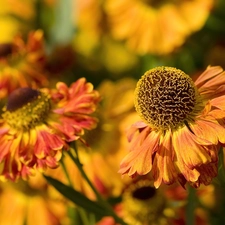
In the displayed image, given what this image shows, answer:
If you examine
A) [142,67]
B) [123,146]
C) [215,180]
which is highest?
[215,180]

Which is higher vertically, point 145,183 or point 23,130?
point 23,130

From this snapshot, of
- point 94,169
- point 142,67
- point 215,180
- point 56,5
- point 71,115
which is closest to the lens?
point 215,180

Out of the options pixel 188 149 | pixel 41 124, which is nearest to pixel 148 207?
pixel 41 124

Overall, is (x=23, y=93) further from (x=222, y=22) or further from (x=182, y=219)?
(x=222, y=22)

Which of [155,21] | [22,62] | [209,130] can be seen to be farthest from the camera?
[155,21]

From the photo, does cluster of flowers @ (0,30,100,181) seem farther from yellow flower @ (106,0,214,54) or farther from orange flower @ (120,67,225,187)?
yellow flower @ (106,0,214,54)

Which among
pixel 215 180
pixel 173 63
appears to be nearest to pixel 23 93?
pixel 215 180

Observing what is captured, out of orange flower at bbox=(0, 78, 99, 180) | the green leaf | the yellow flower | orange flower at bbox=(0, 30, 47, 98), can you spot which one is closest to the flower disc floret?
orange flower at bbox=(0, 78, 99, 180)

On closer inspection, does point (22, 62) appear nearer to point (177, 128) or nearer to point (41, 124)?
point (41, 124)
